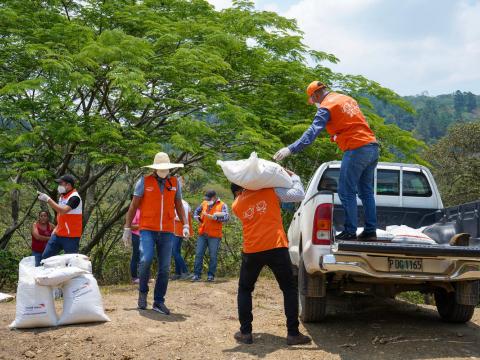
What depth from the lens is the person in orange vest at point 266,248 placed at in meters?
5.43

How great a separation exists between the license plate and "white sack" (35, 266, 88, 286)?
322 centimetres

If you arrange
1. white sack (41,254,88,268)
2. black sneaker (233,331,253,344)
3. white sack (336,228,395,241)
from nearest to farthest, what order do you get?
black sneaker (233,331,253,344)
white sack (336,228,395,241)
white sack (41,254,88,268)

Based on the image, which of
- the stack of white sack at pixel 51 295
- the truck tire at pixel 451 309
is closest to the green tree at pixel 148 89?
the stack of white sack at pixel 51 295

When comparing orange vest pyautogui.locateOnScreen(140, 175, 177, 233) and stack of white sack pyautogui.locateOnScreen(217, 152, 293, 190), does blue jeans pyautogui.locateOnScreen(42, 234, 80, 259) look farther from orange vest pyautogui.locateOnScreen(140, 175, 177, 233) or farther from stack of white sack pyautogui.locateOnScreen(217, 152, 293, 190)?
stack of white sack pyautogui.locateOnScreen(217, 152, 293, 190)

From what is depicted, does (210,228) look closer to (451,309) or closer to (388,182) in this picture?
(388,182)

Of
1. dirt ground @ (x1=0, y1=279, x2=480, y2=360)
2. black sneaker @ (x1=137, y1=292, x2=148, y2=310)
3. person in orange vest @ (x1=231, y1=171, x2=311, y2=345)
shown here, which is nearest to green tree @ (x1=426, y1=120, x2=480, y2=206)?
dirt ground @ (x1=0, y1=279, x2=480, y2=360)

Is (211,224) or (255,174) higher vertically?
(255,174)

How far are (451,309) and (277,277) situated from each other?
2464 millimetres

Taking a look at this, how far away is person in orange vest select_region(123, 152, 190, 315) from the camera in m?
6.78

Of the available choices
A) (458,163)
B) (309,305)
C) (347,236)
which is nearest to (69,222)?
(309,305)

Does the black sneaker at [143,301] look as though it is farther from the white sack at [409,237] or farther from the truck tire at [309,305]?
the white sack at [409,237]

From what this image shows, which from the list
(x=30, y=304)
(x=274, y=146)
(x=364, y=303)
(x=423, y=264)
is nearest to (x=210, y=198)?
(x=274, y=146)

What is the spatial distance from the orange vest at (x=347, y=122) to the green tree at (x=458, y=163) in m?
25.9

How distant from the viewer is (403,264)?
17.8 feet
